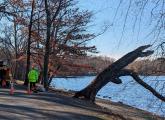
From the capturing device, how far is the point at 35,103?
2452cm

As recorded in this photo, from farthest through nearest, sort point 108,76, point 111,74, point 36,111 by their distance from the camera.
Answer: point 108,76
point 111,74
point 36,111

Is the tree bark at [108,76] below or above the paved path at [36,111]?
above

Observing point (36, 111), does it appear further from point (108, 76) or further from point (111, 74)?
point (108, 76)

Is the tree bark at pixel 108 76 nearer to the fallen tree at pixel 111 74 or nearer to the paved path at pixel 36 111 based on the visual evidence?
the fallen tree at pixel 111 74

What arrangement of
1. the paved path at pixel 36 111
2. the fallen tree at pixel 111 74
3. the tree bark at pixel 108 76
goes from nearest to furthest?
the paved path at pixel 36 111 < the fallen tree at pixel 111 74 < the tree bark at pixel 108 76

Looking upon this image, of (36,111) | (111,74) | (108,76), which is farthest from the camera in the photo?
(108,76)

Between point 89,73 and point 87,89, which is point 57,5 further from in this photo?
point 87,89

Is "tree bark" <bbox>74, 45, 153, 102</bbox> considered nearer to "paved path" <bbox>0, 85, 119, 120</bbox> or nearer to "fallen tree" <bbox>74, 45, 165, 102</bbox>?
"fallen tree" <bbox>74, 45, 165, 102</bbox>

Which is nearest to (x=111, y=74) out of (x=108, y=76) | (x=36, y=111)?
(x=108, y=76)

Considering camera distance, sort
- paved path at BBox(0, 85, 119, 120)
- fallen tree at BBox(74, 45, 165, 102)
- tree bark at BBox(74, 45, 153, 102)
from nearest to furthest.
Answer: paved path at BBox(0, 85, 119, 120), fallen tree at BBox(74, 45, 165, 102), tree bark at BBox(74, 45, 153, 102)

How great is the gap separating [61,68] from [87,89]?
62.5ft

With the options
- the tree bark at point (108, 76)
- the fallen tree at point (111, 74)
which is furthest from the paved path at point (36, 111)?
the tree bark at point (108, 76)

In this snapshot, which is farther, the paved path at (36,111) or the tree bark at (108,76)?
the tree bark at (108,76)

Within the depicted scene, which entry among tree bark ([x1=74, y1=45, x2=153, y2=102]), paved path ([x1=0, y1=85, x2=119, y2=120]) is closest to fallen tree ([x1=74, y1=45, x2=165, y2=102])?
tree bark ([x1=74, y1=45, x2=153, y2=102])
